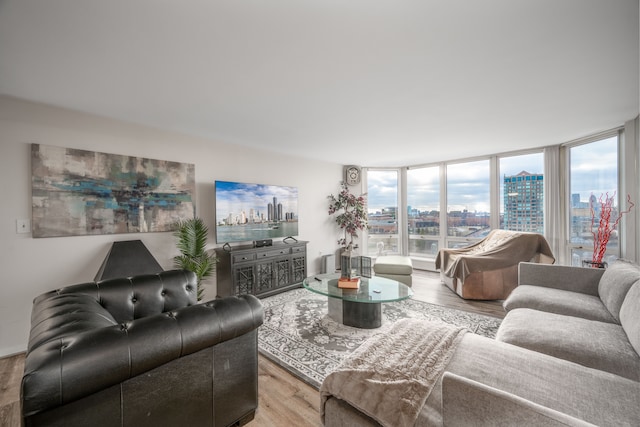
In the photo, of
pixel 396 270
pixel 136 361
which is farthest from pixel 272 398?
pixel 396 270

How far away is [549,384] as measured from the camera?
1118 mm

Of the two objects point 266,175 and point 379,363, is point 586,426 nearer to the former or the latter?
point 379,363

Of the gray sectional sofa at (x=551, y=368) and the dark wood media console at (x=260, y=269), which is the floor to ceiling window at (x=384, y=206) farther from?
the gray sectional sofa at (x=551, y=368)

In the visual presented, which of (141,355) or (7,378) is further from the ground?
(141,355)

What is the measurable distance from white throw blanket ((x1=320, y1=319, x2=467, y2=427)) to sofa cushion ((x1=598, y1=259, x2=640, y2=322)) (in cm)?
131

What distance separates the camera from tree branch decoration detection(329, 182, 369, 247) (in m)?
5.58

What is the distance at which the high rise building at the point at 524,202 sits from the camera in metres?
4.44

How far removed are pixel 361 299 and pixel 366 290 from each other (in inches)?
12.0

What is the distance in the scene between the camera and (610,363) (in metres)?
1.44

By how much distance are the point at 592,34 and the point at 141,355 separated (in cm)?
292

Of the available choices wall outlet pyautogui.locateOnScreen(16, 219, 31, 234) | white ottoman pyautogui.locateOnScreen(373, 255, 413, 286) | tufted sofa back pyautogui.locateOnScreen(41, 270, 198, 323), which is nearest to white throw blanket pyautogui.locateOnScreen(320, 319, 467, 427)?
tufted sofa back pyautogui.locateOnScreen(41, 270, 198, 323)

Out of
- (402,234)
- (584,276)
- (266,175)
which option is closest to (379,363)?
(584,276)

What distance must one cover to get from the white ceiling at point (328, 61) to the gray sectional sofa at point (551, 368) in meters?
1.64

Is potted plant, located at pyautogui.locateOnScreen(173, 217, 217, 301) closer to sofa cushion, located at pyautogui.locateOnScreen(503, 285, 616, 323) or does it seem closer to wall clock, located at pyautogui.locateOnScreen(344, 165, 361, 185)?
sofa cushion, located at pyautogui.locateOnScreen(503, 285, 616, 323)
